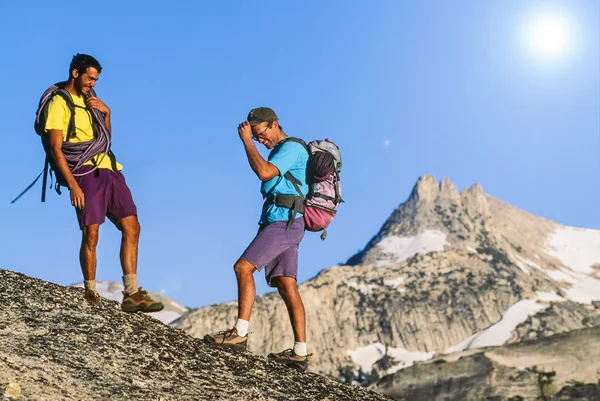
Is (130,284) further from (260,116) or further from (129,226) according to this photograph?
(260,116)

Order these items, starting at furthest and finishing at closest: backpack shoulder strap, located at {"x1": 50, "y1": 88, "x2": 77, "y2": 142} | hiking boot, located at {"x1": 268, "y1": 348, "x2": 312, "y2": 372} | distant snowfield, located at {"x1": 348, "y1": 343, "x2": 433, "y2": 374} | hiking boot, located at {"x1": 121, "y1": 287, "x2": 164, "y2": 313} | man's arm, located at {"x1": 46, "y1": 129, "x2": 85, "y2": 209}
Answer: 1. distant snowfield, located at {"x1": 348, "y1": 343, "x2": 433, "y2": 374}
2. hiking boot, located at {"x1": 268, "y1": 348, "x2": 312, "y2": 372}
3. hiking boot, located at {"x1": 121, "y1": 287, "x2": 164, "y2": 313}
4. backpack shoulder strap, located at {"x1": 50, "y1": 88, "x2": 77, "y2": 142}
5. man's arm, located at {"x1": 46, "y1": 129, "x2": 85, "y2": 209}

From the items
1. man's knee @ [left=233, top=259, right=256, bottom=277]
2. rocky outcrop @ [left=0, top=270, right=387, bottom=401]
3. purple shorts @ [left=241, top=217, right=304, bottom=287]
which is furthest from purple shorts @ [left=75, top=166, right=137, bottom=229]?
purple shorts @ [left=241, top=217, right=304, bottom=287]

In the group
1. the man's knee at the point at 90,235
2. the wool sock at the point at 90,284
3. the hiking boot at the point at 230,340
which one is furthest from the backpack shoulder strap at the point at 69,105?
the hiking boot at the point at 230,340

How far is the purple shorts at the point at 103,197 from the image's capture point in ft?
28.2

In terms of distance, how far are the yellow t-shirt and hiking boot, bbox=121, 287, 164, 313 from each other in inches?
61.3

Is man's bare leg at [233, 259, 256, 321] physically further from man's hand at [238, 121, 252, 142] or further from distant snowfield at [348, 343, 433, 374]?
distant snowfield at [348, 343, 433, 374]

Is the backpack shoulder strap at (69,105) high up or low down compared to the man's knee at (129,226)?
up

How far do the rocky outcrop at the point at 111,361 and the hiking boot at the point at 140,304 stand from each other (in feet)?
0.77

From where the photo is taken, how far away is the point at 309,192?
9070mm

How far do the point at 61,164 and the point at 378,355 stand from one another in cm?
19186

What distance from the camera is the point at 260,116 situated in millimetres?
8906

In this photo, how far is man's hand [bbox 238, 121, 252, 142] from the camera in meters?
8.61

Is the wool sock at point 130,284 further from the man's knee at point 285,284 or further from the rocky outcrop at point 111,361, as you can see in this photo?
the man's knee at point 285,284

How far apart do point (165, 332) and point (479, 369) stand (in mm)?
69245
